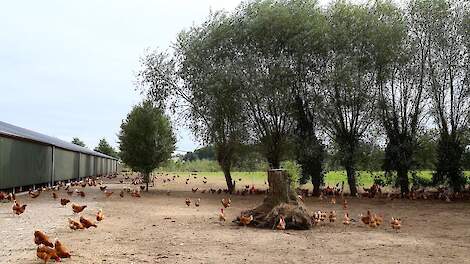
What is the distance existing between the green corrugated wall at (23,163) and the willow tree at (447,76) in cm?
2025

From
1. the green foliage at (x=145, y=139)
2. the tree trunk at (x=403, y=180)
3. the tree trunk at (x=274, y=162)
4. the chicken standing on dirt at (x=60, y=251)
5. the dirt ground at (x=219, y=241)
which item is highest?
the green foliage at (x=145, y=139)

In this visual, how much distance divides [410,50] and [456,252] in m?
17.1

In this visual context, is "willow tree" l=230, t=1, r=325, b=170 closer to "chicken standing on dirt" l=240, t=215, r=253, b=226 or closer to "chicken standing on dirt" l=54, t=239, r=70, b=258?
"chicken standing on dirt" l=240, t=215, r=253, b=226

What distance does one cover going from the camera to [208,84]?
24.3 meters

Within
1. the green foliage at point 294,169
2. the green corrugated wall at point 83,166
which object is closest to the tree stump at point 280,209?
the green foliage at point 294,169

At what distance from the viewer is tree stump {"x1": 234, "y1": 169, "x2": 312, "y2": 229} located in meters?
11.7

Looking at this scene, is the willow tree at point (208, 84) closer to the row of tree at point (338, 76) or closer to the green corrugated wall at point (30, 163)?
the row of tree at point (338, 76)

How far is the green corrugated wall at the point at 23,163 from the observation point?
19.8 metres

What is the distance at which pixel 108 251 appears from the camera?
25.1 ft

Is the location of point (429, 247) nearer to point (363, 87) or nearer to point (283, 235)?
point (283, 235)

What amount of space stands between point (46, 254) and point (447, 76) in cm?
2184

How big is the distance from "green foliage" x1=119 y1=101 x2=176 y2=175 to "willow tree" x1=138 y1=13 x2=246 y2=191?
1.18 metres

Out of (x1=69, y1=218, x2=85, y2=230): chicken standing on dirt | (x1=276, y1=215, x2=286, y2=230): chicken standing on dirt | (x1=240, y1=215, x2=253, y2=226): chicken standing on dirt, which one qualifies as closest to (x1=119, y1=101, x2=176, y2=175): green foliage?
(x1=240, y1=215, x2=253, y2=226): chicken standing on dirt

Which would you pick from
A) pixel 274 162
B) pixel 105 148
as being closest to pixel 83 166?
pixel 274 162
